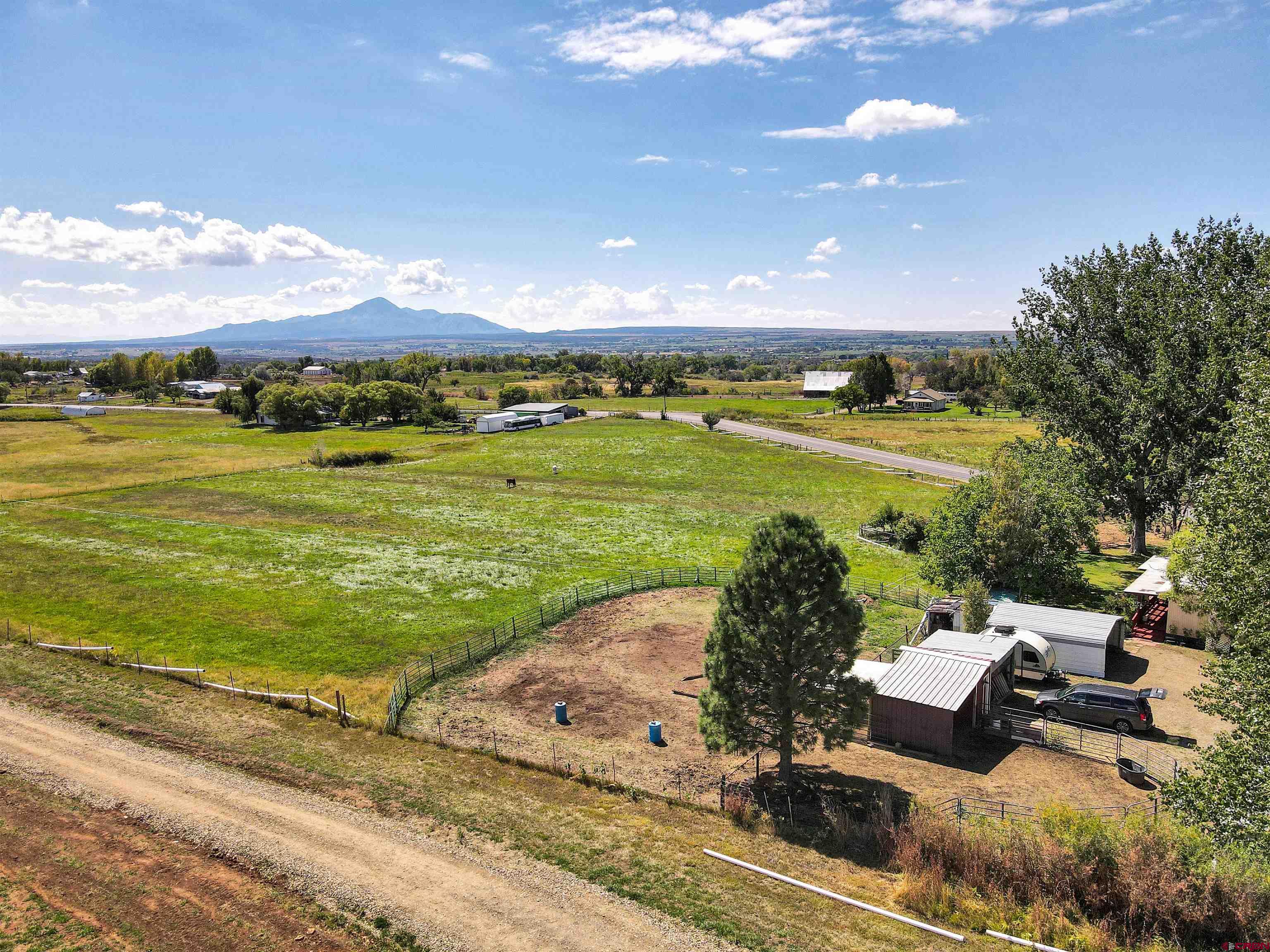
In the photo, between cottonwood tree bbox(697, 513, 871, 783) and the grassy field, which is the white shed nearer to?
the grassy field

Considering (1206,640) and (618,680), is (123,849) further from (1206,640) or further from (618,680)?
(1206,640)

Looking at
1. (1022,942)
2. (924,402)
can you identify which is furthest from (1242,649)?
(924,402)

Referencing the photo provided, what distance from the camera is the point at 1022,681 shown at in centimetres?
3197

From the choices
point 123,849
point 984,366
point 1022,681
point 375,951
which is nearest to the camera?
point 375,951

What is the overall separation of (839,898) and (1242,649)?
11.3m

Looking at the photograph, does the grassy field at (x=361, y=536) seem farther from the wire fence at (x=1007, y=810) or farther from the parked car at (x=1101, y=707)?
the wire fence at (x=1007, y=810)

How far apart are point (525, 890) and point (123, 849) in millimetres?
11751

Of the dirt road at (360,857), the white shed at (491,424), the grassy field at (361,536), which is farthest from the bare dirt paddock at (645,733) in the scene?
the white shed at (491,424)

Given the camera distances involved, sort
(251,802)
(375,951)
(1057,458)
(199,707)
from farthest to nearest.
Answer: (1057,458) → (199,707) → (251,802) → (375,951)

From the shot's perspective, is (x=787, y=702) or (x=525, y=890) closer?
(x=525, y=890)

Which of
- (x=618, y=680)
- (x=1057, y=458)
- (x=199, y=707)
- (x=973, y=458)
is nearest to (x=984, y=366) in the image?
(x=973, y=458)

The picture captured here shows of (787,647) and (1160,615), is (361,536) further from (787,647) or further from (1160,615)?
(1160,615)

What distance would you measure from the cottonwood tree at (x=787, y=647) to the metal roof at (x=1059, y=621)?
1483 centimetres

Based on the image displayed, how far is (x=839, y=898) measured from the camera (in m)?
17.8
